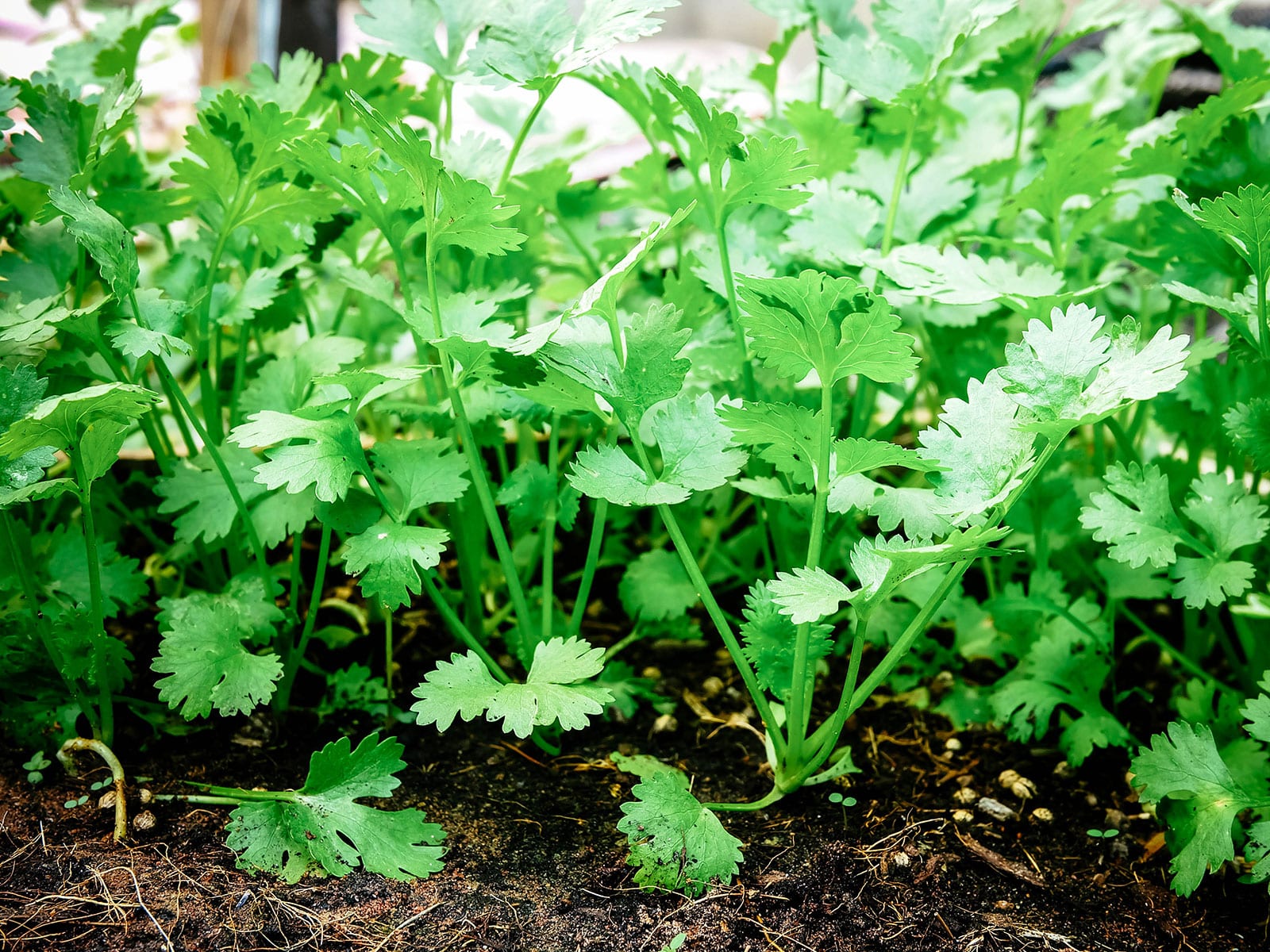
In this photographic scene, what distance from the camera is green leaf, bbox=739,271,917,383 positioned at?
84cm

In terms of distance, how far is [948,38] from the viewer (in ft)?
3.77

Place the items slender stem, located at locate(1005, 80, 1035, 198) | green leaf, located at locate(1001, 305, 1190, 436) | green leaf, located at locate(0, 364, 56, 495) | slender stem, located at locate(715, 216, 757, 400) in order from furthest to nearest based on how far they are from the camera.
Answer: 1. slender stem, located at locate(1005, 80, 1035, 198)
2. slender stem, located at locate(715, 216, 757, 400)
3. green leaf, located at locate(0, 364, 56, 495)
4. green leaf, located at locate(1001, 305, 1190, 436)

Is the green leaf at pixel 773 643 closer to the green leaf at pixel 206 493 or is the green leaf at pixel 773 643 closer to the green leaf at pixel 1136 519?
the green leaf at pixel 1136 519

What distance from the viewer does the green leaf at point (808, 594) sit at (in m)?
0.82

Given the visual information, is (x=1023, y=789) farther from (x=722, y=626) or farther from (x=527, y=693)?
(x=527, y=693)

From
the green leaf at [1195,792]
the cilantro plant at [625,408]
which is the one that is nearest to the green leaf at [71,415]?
the cilantro plant at [625,408]

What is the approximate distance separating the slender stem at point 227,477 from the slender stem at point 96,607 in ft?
0.40

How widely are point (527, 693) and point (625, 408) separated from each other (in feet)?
0.96

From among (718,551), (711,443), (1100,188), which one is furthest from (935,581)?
(1100,188)

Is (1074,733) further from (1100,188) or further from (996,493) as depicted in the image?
(1100,188)

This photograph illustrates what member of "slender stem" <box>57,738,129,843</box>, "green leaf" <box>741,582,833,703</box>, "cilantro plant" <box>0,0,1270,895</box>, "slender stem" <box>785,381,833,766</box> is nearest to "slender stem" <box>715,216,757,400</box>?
"cilantro plant" <box>0,0,1270,895</box>

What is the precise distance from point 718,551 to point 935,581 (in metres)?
0.31

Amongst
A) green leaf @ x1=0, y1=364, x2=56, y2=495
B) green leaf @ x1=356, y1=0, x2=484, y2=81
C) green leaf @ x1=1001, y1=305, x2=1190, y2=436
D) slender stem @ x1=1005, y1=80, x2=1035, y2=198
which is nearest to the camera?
green leaf @ x1=1001, y1=305, x2=1190, y2=436

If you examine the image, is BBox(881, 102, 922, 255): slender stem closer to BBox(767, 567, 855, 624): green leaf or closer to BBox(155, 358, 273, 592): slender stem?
BBox(767, 567, 855, 624): green leaf
